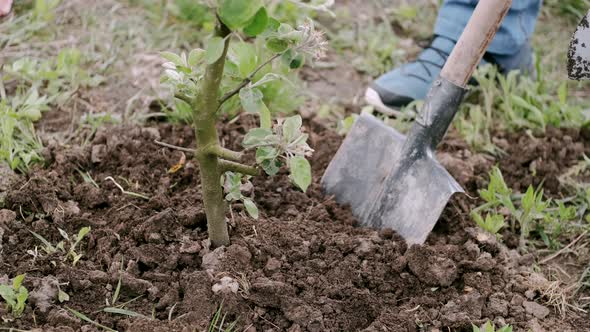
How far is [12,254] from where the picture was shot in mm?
1986

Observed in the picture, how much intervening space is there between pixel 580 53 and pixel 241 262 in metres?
1.13

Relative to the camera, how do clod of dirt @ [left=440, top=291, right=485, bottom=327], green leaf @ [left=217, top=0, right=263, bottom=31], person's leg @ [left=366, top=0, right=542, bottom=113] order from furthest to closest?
person's leg @ [left=366, top=0, right=542, bottom=113] < clod of dirt @ [left=440, top=291, right=485, bottom=327] < green leaf @ [left=217, top=0, right=263, bottom=31]

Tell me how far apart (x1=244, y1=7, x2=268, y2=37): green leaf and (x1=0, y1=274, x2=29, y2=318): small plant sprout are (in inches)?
32.2

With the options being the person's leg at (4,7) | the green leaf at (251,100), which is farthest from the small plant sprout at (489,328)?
the person's leg at (4,7)

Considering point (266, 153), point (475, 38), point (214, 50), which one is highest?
point (475, 38)

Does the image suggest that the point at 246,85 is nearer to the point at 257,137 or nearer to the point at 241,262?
the point at 257,137

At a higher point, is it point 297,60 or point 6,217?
point 297,60

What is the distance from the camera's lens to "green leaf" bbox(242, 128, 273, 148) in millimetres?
1732

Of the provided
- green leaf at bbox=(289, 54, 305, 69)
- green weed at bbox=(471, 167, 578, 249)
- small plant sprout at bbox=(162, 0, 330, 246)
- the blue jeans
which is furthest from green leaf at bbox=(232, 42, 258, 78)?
the blue jeans

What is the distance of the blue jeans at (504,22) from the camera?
10.0 ft

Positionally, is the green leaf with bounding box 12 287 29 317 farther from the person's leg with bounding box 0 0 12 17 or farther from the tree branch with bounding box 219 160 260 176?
the person's leg with bounding box 0 0 12 17

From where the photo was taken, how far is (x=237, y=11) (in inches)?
59.0

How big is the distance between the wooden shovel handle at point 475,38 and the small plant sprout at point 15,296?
55.9 inches

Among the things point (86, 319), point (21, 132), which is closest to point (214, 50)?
point (86, 319)
